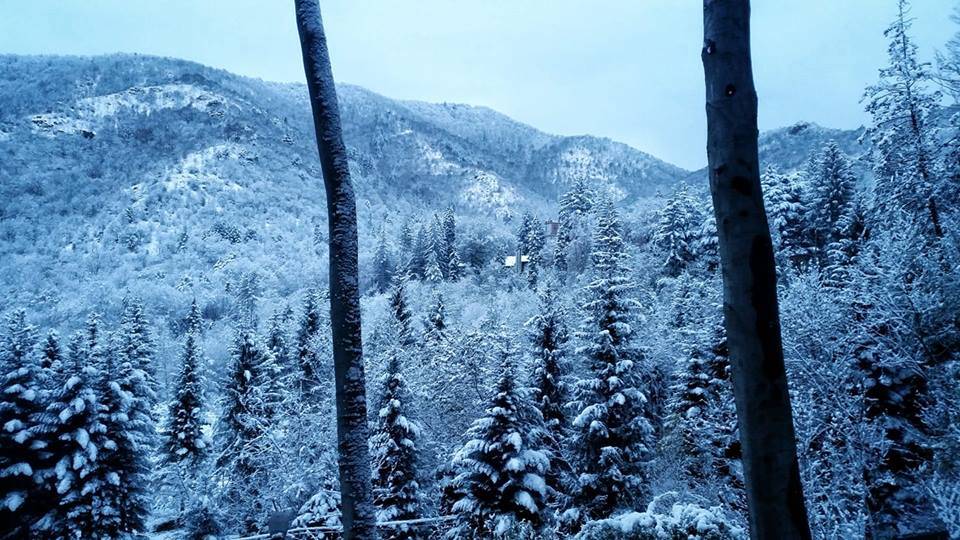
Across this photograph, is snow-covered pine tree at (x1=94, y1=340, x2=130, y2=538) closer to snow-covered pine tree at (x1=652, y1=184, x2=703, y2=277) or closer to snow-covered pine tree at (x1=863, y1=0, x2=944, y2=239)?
snow-covered pine tree at (x1=863, y1=0, x2=944, y2=239)

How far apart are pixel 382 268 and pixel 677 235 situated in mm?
50551

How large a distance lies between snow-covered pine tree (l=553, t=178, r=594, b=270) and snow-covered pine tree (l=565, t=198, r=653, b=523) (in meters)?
40.1

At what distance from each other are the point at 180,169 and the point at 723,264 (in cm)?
Result: 18290

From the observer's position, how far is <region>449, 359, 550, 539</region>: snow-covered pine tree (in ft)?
48.6

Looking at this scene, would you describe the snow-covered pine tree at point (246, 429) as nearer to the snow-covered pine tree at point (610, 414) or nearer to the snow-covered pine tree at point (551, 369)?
the snow-covered pine tree at point (551, 369)

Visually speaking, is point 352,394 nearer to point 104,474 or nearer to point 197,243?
point 104,474

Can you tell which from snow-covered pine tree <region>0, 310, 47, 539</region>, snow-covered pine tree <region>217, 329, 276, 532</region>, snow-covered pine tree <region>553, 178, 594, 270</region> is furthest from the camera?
snow-covered pine tree <region>553, 178, 594, 270</region>

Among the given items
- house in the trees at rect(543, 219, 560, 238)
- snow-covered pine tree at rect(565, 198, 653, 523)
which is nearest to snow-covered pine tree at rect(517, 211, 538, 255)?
house in the trees at rect(543, 219, 560, 238)

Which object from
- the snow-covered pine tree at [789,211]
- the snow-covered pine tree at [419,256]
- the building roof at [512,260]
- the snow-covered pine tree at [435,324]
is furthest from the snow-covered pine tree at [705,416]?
the snow-covered pine tree at [419,256]

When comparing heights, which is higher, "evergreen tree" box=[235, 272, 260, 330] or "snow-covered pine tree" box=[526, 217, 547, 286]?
"snow-covered pine tree" box=[526, 217, 547, 286]

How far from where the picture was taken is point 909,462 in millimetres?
14328

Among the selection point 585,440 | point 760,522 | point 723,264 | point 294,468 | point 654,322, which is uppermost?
point 723,264

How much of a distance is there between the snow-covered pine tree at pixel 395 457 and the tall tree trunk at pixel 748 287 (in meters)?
16.5

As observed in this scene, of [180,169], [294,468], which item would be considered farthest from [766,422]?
[180,169]
